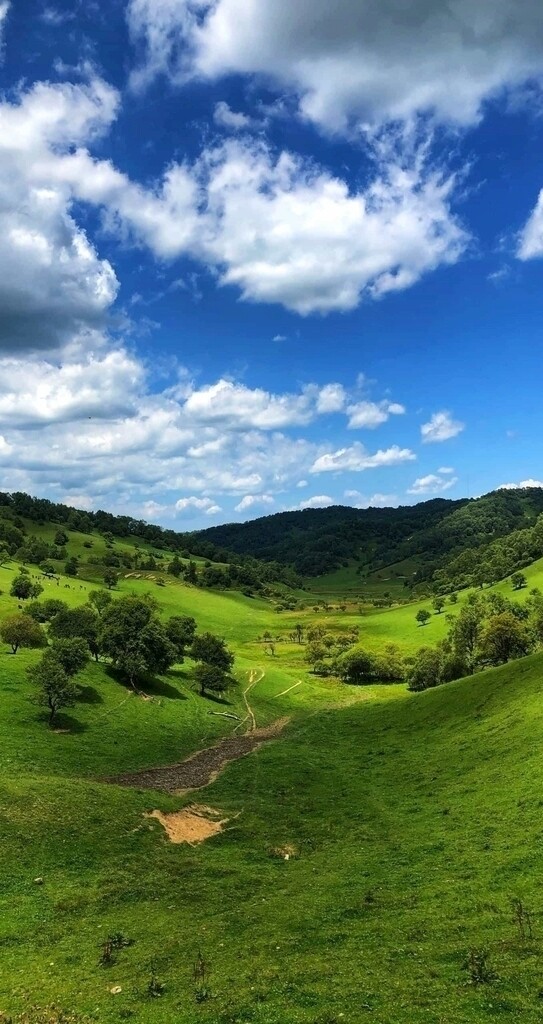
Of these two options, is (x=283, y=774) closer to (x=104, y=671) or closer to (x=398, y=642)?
(x=104, y=671)

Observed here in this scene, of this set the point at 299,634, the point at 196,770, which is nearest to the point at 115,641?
the point at 196,770

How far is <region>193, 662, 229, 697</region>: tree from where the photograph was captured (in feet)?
309

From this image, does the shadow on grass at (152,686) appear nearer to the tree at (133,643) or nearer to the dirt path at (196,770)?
the tree at (133,643)

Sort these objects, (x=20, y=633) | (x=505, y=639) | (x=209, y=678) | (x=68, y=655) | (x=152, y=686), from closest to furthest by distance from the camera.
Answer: (x=68, y=655) → (x=20, y=633) → (x=152, y=686) → (x=209, y=678) → (x=505, y=639)

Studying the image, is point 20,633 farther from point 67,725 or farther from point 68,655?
point 67,725

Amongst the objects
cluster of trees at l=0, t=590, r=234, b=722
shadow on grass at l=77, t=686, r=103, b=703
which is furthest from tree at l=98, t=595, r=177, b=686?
shadow on grass at l=77, t=686, r=103, b=703

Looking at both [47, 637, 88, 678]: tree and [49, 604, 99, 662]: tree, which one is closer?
[47, 637, 88, 678]: tree

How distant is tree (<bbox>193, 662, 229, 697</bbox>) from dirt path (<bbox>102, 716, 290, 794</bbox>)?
1831cm

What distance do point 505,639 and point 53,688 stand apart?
7590cm

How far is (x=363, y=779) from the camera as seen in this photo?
53750 mm

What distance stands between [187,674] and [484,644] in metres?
55.5

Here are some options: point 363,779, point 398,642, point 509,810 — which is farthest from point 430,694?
point 398,642

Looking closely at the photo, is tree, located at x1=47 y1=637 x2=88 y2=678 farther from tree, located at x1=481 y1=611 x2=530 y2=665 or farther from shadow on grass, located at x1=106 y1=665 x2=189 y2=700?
tree, located at x1=481 y1=611 x2=530 y2=665

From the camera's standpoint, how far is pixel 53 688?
199ft
